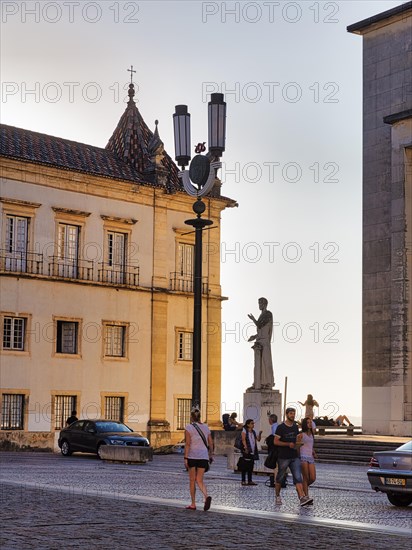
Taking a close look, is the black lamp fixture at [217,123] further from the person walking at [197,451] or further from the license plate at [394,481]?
the license plate at [394,481]

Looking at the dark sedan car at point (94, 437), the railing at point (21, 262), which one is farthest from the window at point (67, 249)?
the dark sedan car at point (94, 437)

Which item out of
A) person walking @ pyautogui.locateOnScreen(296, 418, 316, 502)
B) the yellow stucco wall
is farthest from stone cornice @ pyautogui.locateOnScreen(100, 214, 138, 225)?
person walking @ pyautogui.locateOnScreen(296, 418, 316, 502)

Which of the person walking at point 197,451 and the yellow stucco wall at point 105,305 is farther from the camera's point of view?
the yellow stucco wall at point 105,305

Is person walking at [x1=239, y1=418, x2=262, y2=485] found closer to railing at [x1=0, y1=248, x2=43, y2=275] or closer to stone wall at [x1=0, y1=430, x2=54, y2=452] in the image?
stone wall at [x1=0, y1=430, x2=54, y2=452]

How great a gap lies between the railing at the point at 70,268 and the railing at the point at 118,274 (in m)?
0.70

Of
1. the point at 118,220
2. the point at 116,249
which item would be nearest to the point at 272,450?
the point at 116,249

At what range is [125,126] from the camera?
60.2 meters

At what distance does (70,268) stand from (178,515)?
112ft

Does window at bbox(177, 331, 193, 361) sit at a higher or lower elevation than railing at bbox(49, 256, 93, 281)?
lower

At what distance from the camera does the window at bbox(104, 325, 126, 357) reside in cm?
5175

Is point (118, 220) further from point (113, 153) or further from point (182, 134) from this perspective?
point (182, 134)

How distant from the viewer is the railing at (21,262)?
1885 inches

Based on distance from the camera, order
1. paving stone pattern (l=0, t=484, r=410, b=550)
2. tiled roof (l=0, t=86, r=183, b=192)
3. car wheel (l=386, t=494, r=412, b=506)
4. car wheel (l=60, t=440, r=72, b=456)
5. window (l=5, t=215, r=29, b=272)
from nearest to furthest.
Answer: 1. paving stone pattern (l=0, t=484, r=410, b=550)
2. car wheel (l=386, t=494, r=412, b=506)
3. car wheel (l=60, t=440, r=72, b=456)
4. window (l=5, t=215, r=29, b=272)
5. tiled roof (l=0, t=86, r=183, b=192)

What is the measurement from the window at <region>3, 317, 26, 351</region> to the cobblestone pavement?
20674mm
